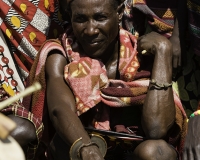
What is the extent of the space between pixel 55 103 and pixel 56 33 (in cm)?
78

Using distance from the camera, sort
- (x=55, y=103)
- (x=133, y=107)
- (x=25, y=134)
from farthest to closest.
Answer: (x=133, y=107), (x=55, y=103), (x=25, y=134)

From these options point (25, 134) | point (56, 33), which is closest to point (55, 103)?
point (25, 134)

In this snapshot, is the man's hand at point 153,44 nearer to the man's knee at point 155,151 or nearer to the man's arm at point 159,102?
the man's arm at point 159,102

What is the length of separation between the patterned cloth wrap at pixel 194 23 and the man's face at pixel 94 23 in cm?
52

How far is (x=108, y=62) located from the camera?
3.00 metres

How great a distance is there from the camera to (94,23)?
2.78 meters

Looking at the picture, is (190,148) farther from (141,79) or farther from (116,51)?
(116,51)

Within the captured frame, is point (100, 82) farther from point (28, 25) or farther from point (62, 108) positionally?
point (28, 25)

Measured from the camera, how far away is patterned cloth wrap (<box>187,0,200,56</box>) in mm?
3031

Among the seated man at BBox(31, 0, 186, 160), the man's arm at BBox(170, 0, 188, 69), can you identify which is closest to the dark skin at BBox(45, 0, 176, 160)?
the seated man at BBox(31, 0, 186, 160)

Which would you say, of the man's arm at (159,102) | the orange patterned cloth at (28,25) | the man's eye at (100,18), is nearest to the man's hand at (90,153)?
the man's arm at (159,102)

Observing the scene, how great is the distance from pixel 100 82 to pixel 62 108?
12.2 inches

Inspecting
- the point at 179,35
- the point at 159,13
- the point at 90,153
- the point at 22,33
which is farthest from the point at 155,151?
the point at 22,33

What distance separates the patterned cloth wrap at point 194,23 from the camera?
3031 mm
